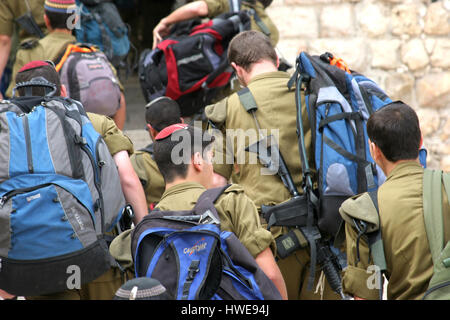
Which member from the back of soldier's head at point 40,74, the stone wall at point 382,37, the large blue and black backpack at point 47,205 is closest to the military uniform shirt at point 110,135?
the back of soldier's head at point 40,74

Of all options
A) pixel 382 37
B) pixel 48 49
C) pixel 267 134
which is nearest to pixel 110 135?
pixel 267 134

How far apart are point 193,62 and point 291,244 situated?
6.07 feet

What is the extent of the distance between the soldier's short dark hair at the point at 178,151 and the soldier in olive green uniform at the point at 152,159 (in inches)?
41.8

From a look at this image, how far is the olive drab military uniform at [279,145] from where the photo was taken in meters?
3.32

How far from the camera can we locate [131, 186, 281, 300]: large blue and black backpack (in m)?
2.27

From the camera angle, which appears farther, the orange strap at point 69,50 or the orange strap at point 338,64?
the orange strap at point 69,50

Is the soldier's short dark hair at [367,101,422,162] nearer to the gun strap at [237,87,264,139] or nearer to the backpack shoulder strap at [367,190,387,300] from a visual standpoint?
the backpack shoulder strap at [367,190,387,300]

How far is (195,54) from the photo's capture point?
460 centimetres

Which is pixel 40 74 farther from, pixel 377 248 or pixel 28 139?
pixel 377 248

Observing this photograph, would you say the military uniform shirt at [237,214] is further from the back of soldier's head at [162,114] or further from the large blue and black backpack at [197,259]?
the back of soldier's head at [162,114]

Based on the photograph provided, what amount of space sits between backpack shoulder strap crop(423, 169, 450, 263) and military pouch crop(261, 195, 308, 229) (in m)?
0.86

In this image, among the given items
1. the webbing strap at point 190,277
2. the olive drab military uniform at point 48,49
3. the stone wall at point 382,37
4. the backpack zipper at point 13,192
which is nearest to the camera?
the webbing strap at point 190,277

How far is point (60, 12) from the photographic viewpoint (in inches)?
165
